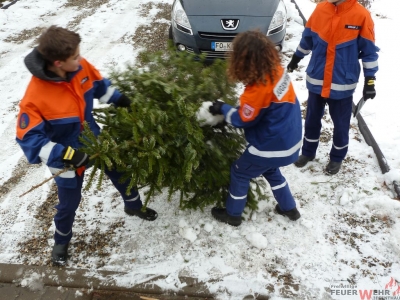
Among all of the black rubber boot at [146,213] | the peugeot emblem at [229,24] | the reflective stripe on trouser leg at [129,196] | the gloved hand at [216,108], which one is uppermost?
the gloved hand at [216,108]

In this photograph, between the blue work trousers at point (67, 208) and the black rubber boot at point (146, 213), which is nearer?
the blue work trousers at point (67, 208)

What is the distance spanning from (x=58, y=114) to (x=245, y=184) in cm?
177

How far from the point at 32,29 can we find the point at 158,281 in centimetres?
809

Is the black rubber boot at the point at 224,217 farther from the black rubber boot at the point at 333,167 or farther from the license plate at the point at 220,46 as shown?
the license plate at the point at 220,46

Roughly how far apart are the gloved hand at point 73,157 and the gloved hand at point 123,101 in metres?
0.72

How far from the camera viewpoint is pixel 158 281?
3182 millimetres

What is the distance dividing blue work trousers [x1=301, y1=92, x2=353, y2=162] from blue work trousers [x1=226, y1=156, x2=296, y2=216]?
106 centimetres

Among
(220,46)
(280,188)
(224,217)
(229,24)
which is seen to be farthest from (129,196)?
(229,24)

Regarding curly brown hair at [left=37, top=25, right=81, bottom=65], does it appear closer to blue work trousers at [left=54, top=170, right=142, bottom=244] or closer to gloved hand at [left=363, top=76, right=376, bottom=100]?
blue work trousers at [left=54, top=170, right=142, bottom=244]

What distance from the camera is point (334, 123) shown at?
4.02 metres

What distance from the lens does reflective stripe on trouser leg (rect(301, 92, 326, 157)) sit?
4.05 metres

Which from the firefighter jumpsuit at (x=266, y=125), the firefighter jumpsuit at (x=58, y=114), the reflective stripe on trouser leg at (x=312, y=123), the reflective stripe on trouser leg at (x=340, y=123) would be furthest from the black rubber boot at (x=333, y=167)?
the firefighter jumpsuit at (x=58, y=114)

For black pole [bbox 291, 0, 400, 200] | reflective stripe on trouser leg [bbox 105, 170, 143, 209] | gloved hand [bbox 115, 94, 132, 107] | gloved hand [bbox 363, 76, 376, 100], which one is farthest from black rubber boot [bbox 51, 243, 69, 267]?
black pole [bbox 291, 0, 400, 200]

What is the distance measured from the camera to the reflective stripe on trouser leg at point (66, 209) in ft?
9.91
